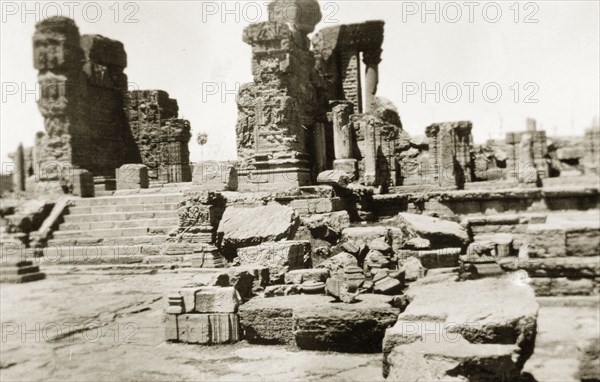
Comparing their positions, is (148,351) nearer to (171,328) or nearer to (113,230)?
(171,328)

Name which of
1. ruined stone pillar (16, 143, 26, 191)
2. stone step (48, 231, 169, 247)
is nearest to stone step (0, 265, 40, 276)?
stone step (48, 231, 169, 247)

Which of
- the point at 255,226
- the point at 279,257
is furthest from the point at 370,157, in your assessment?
the point at 279,257

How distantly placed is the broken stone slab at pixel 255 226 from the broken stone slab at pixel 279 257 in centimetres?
101

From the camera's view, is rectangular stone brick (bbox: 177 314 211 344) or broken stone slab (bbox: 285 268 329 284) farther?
broken stone slab (bbox: 285 268 329 284)

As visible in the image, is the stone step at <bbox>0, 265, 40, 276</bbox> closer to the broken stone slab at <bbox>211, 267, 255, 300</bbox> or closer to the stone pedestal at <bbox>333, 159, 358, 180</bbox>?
the broken stone slab at <bbox>211, 267, 255, 300</bbox>

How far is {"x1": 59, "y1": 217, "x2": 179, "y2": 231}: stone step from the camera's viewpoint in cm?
1168

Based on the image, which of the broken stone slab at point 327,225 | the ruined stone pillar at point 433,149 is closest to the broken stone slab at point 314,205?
the broken stone slab at point 327,225

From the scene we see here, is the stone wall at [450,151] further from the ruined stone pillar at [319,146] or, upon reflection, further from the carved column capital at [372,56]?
the carved column capital at [372,56]

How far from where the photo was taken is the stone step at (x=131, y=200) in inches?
495

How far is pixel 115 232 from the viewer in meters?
11.8

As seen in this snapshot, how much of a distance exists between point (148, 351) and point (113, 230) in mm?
7263

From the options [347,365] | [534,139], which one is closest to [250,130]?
[347,365]

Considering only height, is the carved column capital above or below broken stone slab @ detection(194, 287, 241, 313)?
above

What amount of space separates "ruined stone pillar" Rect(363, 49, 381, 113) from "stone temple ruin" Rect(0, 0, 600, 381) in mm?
66
